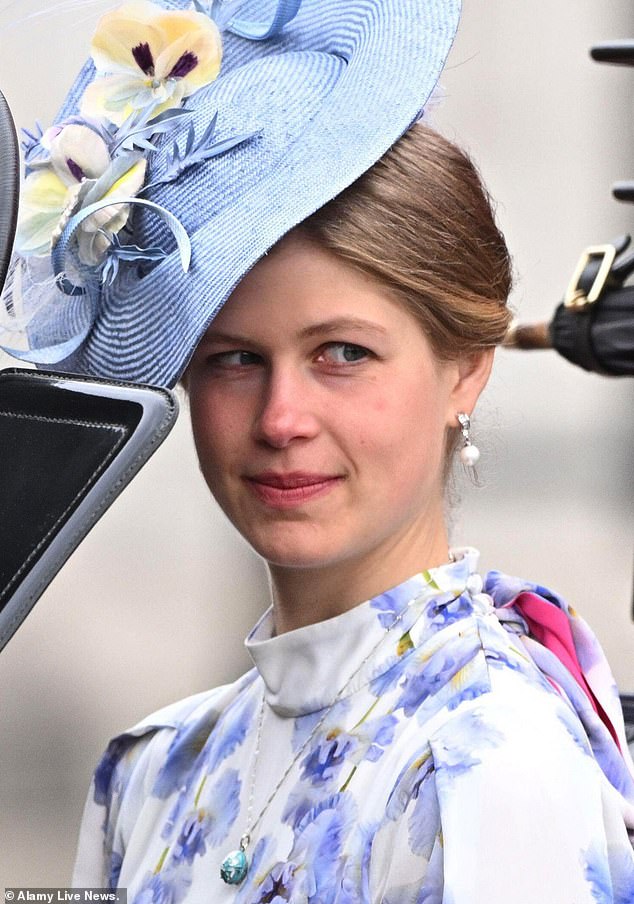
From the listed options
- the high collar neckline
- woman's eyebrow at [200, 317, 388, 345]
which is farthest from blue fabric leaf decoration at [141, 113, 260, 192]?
the high collar neckline

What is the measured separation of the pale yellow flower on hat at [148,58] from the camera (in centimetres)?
98

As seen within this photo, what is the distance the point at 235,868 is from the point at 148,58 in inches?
24.4

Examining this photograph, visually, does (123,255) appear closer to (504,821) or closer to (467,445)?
(467,445)

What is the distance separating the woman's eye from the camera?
1.02 meters

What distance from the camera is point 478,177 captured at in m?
1.16

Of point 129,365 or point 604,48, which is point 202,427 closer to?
point 129,365

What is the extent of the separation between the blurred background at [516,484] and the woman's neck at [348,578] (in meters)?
1.89

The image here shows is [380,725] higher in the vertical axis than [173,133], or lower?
lower

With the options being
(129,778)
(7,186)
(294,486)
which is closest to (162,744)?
(129,778)

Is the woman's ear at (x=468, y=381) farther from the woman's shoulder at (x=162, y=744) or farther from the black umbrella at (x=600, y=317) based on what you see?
the woman's shoulder at (x=162, y=744)

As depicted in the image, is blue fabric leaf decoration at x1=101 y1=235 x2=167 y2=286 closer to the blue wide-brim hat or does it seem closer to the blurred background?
the blue wide-brim hat

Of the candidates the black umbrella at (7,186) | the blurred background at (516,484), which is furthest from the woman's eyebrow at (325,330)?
the blurred background at (516,484)

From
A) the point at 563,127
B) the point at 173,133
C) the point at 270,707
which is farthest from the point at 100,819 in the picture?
the point at 563,127

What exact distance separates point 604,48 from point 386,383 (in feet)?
0.96
